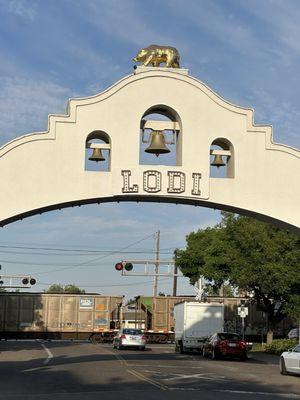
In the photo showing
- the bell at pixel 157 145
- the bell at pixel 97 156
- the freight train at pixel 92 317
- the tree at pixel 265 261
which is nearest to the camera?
the bell at pixel 157 145

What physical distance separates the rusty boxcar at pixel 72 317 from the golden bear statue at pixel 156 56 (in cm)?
3626

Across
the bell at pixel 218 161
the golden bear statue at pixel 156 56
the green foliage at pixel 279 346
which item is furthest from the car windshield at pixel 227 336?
the golden bear statue at pixel 156 56

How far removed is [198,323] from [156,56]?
21777mm

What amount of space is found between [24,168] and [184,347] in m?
22.1

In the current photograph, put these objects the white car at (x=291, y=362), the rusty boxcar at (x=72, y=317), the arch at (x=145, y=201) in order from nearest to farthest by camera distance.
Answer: the arch at (x=145, y=201) → the white car at (x=291, y=362) → the rusty boxcar at (x=72, y=317)

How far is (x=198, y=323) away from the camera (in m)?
37.9

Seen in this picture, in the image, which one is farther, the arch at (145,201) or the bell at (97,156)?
the bell at (97,156)

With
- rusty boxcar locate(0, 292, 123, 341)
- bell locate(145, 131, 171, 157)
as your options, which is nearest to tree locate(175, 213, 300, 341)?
rusty boxcar locate(0, 292, 123, 341)

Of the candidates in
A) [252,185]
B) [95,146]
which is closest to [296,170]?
[252,185]

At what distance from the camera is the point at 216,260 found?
4847 centimetres

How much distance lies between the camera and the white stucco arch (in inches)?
725

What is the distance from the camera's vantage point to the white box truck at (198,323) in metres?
37.8

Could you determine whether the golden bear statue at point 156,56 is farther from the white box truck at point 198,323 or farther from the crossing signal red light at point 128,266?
the crossing signal red light at point 128,266

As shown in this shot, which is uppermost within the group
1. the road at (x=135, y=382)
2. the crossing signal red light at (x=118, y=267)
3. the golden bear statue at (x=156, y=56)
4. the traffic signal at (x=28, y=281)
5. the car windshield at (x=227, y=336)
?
the golden bear statue at (x=156, y=56)
